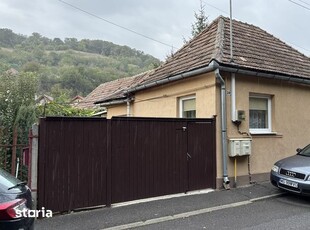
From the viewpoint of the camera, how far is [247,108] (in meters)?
9.66

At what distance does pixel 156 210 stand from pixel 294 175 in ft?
11.2

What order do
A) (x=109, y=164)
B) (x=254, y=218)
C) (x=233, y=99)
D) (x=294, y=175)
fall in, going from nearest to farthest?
1. (x=254, y=218)
2. (x=109, y=164)
3. (x=294, y=175)
4. (x=233, y=99)

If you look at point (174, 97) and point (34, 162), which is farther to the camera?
point (174, 97)

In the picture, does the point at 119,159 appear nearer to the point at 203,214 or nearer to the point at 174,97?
the point at 203,214

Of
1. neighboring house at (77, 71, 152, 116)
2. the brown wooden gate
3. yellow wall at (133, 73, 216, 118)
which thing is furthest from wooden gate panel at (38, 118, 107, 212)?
neighboring house at (77, 71, 152, 116)

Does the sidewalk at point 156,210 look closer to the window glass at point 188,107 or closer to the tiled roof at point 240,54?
the window glass at point 188,107

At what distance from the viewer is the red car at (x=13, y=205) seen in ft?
11.6

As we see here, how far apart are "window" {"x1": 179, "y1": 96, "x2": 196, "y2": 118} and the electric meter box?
171 cm

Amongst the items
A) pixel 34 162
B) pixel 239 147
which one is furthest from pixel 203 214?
pixel 34 162

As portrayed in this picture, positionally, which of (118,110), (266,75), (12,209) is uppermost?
(266,75)

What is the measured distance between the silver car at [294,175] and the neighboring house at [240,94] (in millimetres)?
1165

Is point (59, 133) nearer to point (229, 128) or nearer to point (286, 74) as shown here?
point (229, 128)

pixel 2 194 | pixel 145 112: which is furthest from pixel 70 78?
pixel 2 194

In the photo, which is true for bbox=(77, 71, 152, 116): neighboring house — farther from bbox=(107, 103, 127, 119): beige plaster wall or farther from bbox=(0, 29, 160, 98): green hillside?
bbox=(0, 29, 160, 98): green hillside
